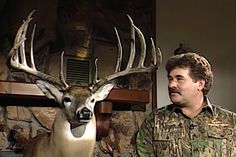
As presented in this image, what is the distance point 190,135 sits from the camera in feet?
7.82

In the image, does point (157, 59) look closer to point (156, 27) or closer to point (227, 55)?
point (156, 27)

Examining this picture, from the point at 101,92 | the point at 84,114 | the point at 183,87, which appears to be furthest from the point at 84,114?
the point at 183,87

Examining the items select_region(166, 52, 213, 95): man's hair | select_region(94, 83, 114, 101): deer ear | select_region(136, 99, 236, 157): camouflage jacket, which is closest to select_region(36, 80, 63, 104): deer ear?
select_region(94, 83, 114, 101): deer ear

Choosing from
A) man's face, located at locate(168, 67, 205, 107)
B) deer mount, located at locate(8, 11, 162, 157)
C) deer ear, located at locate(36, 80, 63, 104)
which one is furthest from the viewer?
deer ear, located at locate(36, 80, 63, 104)

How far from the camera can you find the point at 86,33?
371cm

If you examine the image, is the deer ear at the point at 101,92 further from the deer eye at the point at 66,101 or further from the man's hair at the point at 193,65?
the man's hair at the point at 193,65

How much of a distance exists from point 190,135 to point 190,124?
0.05 meters

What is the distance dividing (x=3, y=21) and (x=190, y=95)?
164cm

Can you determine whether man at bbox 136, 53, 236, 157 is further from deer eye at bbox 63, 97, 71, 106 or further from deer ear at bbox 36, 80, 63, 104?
deer ear at bbox 36, 80, 63, 104

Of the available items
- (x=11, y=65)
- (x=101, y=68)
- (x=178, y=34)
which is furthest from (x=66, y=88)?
(x=178, y=34)

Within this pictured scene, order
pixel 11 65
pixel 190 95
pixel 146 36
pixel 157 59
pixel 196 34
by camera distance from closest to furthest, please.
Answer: pixel 190 95 → pixel 11 65 → pixel 157 59 → pixel 146 36 → pixel 196 34

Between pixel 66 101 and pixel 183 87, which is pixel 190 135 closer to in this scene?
pixel 183 87

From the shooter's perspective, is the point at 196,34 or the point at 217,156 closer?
the point at 217,156

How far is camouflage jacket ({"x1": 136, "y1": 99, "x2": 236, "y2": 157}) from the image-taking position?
2377 mm
